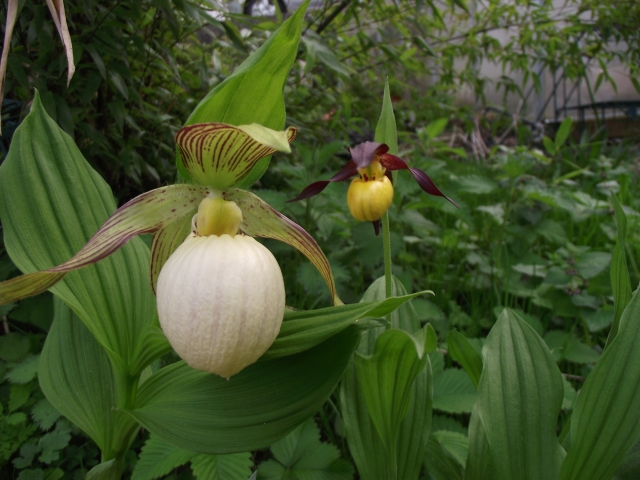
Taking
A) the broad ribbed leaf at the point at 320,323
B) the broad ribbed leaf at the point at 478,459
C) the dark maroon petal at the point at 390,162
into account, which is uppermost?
the dark maroon petal at the point at 390,162

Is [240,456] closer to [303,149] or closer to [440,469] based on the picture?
[440,469]

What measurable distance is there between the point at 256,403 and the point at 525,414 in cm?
40

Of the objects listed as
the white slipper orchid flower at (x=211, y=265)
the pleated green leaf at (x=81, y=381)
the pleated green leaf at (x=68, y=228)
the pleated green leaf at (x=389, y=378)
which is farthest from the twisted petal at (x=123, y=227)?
the pleated green leaf at (x=389, y=378)

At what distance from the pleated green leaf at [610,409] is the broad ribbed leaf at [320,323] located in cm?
28

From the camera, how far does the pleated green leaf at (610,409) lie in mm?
561

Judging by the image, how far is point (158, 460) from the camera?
0.78 m

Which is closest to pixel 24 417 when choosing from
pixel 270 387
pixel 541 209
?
pixel 270 387

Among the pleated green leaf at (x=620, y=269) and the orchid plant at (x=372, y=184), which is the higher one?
the orchid plant at (x=372, y=184)

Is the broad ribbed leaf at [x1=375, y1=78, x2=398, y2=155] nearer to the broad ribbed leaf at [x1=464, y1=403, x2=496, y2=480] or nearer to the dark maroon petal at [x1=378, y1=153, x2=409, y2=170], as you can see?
the dark maroon petal at [x1=378, y1=153, x2=409, y2=170]

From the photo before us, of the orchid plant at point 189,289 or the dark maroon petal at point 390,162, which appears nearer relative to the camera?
the orchid plant at point 189,289

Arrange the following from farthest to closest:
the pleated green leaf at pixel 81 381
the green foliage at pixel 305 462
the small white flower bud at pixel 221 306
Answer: the green foliage at pixel 305 462 < the pleated green leaf at pixel 81 381 < the small white flower bud at pixel 221 306

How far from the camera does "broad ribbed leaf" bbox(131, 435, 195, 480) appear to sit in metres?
0.76

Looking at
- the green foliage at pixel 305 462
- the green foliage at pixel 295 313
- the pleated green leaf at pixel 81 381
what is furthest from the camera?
the green foliage at pixel 305 462

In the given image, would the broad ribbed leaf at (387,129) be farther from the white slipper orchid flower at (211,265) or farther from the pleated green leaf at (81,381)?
the pleated green leaf at (81,381)
